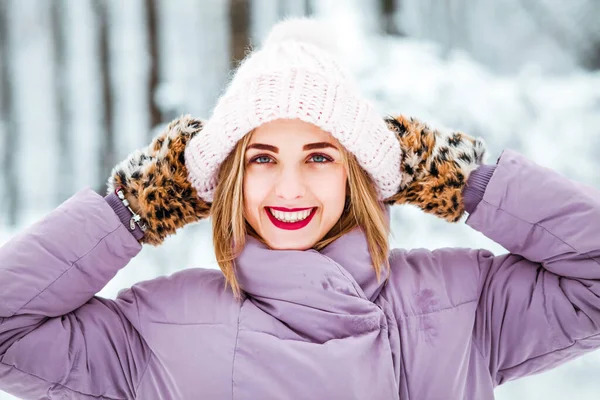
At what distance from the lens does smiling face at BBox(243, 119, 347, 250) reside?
1078 millimetres

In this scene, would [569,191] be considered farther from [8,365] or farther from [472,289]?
[8,365]

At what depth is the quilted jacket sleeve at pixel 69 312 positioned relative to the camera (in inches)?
39.4

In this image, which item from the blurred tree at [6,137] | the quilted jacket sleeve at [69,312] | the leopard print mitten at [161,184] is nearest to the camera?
the quilted jacket sleeve at [69,312]

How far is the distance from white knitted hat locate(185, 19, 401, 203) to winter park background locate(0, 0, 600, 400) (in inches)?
21.2

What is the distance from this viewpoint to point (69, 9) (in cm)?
163

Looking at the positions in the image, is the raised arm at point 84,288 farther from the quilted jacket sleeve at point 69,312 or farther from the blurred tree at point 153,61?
the blurred tree at point 153,61

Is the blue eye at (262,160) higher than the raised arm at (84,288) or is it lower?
higher

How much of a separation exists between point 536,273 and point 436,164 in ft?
0.86

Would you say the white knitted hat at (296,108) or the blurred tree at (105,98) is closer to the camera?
the white knitted hat at (296,108)

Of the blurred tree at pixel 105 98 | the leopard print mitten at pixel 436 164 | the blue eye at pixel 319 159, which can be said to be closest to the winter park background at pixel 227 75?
the blurred tree at pixel 105 98

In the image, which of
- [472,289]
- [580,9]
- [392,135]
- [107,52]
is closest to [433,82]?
[580,9]

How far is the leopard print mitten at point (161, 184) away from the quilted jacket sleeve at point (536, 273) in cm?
53

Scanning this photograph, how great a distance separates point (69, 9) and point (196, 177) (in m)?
0.79

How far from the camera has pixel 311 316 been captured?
104 centimetres
